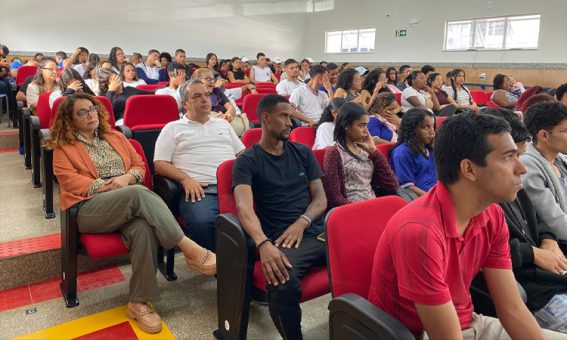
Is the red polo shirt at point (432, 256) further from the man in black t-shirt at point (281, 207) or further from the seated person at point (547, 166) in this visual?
the seated person at point (547, 166)

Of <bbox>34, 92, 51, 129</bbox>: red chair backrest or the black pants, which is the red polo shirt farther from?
<bbox>34, 92, 51, 129</bbox>: red chair backrest

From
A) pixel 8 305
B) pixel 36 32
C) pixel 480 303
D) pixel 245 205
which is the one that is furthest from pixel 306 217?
pixel 36 32

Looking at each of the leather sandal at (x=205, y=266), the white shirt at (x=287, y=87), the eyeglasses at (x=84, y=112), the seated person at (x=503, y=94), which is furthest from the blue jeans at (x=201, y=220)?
the seated person at (x=503, y=94)

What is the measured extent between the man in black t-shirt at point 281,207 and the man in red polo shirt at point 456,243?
1.83 ft

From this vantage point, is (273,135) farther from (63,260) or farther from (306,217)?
(63,260)

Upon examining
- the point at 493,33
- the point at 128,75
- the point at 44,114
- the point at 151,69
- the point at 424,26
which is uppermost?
the point at 424,26

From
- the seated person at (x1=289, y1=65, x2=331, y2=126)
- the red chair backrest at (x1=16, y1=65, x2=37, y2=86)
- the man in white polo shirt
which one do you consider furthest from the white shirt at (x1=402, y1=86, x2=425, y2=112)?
the red chair backrest at (x1=16, y1=65, x2=37, y2=86)

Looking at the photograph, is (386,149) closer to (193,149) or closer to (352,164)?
(352,164)

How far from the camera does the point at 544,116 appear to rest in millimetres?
2100

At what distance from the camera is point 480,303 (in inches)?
61.1

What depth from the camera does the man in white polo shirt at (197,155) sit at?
7.84 ft

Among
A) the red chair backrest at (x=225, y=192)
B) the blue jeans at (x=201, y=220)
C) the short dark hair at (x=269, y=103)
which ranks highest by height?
the short dark hair at (x=269, y=103)

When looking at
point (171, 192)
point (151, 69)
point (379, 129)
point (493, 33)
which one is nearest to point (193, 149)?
point (171, 192)

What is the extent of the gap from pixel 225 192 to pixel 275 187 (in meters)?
0.24
